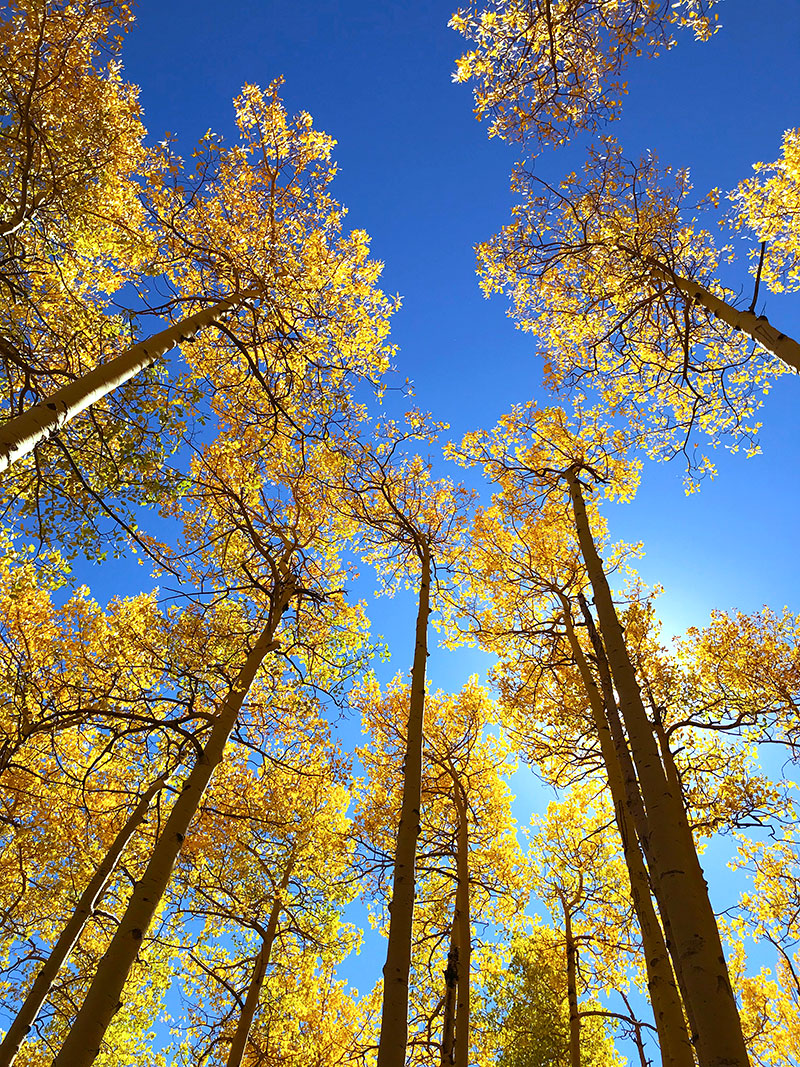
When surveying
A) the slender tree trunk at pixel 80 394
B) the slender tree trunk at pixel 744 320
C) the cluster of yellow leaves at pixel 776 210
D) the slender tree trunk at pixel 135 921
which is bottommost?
the slender tree trunk at pixel 135 921

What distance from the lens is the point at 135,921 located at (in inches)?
159

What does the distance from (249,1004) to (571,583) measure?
7.13 meters

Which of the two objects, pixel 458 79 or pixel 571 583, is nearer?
pixel 458 79

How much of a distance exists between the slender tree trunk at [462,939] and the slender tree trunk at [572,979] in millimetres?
2491

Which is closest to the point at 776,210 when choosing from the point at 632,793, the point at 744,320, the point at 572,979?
the point at 744,320

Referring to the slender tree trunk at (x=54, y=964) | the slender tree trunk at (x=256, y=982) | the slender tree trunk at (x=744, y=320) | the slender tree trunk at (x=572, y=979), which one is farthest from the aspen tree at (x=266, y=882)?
the slender tree trunk at (x=744, y=320)

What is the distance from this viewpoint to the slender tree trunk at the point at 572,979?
839 centimetres

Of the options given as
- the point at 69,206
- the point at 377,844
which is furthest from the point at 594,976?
the point at 69,206

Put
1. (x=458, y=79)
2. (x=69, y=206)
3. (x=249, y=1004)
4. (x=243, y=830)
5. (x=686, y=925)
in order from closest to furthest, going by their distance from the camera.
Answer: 1. (x=686, y=925)
2. (x=458, y=79)
3. (x=69, y=206)
4. (x=249, y=1004)
5. (x=243, y=830)

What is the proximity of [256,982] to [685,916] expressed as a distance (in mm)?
6955

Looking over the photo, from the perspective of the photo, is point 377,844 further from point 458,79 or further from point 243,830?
point 458,79

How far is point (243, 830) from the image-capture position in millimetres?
8961

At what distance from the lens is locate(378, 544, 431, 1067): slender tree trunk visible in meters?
3.92

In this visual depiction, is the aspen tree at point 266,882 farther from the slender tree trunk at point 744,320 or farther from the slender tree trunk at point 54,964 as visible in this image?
the slender tree trunk at point 744,320
